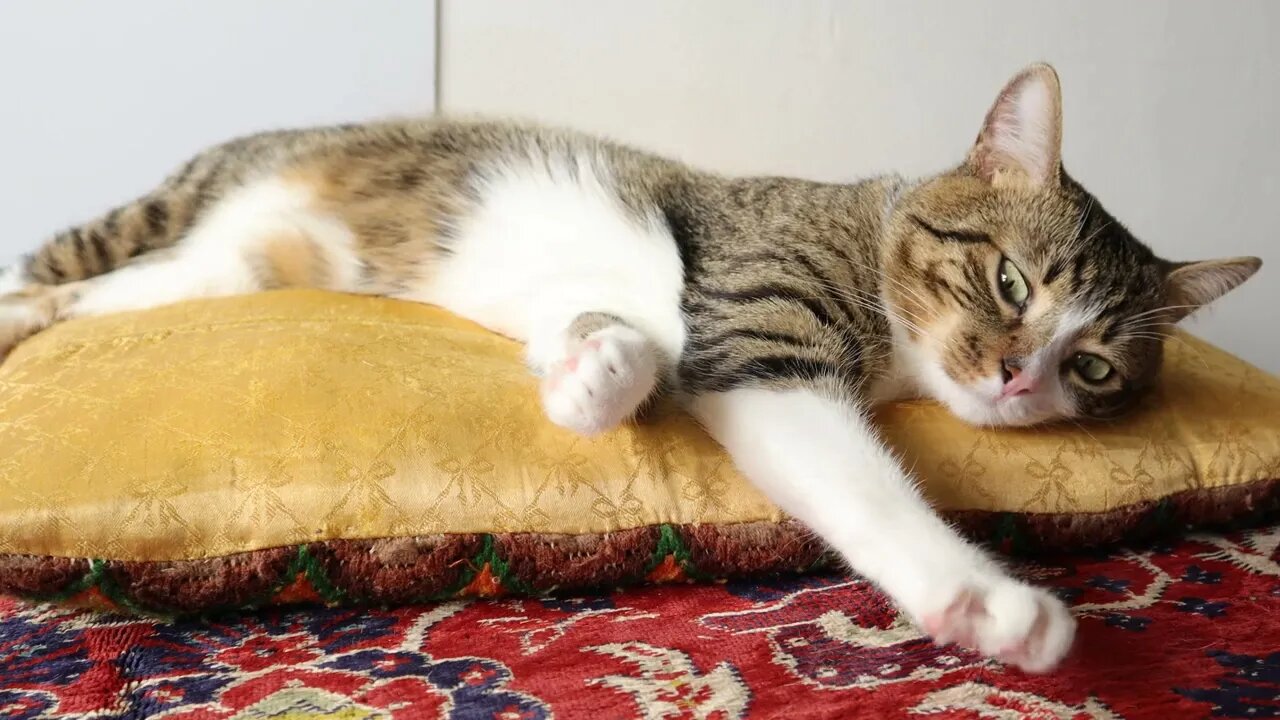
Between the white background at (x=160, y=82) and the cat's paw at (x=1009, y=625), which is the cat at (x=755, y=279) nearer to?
the cat's paw at (x=1009, y=625)

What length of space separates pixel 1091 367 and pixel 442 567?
3.09 ft

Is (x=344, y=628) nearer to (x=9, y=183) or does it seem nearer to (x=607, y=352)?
(x=607, y=352)

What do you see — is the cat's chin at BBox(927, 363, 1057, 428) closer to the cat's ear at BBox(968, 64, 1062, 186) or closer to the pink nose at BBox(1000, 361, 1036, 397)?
the pink nose at BBox(1000, 361, 1036, 397)

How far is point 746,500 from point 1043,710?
0.40 meters

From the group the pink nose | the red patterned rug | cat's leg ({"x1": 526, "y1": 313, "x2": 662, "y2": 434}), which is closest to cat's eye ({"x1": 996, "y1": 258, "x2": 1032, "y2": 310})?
the pink nose

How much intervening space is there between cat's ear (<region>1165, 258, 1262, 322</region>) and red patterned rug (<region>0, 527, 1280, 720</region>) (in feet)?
1.63

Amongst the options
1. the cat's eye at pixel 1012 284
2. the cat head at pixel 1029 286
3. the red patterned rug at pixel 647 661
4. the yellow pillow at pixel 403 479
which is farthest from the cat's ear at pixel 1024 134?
the red patterned rug at pixel 647 661

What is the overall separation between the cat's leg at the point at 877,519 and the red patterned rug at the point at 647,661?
0.05 meters

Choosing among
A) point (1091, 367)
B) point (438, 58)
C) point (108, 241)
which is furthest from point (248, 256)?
point (1091, 367)

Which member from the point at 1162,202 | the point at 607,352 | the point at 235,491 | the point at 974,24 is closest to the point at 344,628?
the point at 235,491

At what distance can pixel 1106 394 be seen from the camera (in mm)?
1267

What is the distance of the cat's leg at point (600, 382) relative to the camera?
3.36ft

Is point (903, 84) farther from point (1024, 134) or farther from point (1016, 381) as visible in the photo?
point (1016, 381)

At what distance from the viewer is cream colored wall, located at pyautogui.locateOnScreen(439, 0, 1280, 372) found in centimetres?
225
